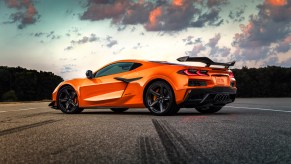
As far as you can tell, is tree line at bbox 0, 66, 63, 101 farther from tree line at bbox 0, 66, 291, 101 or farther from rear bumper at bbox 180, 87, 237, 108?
rear bumper at bbox 180, 87, 237, 108

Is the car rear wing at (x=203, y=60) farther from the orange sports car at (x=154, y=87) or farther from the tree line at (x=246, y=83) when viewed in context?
the tree line at (x=246, y=83)

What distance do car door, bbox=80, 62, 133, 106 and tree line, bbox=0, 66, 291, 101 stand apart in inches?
2394

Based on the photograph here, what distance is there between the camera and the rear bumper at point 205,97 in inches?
364

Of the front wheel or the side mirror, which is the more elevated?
the side mirror

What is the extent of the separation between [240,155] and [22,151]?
236 cm

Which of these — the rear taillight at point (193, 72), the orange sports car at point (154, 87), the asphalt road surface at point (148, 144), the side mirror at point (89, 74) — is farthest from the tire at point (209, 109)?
the asphalt road surface at point (148, 144)

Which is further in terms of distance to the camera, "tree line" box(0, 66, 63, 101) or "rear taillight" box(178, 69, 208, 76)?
"tree line" box(0, 66, 63, 101)

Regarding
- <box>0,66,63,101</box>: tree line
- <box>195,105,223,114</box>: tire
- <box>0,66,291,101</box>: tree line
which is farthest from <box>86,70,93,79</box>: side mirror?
<box>0,66,63,101</box>: tree line

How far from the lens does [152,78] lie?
969 centimetres

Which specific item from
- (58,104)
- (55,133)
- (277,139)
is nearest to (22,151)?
(55,133)

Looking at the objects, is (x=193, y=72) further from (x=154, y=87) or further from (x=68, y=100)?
(x=68, y=100)

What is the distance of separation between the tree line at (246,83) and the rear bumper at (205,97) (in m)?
61.2

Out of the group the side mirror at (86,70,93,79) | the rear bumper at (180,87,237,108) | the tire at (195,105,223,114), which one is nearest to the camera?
the rear bumper at (180,87,237,108)

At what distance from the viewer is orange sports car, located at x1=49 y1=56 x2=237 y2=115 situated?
9.32 meters
